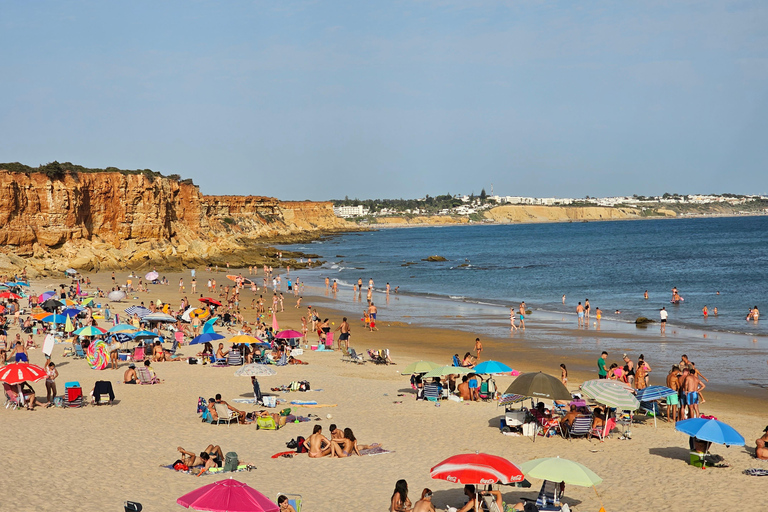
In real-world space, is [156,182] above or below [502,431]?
above

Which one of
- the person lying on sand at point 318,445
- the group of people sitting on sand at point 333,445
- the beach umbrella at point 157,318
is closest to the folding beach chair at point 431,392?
the group of people sitting on sand at point 333,445

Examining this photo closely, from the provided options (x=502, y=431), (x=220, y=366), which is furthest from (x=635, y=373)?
(x=220, y=366)

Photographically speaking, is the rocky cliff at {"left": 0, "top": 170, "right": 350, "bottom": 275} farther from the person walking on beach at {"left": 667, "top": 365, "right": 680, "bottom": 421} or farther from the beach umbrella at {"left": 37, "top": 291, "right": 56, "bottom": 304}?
the person walking on beach at {"left": 667, "top": 365, "right": 680, "bottom": 421}

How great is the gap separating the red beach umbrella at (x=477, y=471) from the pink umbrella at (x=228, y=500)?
224cm

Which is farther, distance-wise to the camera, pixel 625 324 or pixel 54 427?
pixel 625 324

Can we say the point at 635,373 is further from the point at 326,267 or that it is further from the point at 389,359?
the point at 326,267

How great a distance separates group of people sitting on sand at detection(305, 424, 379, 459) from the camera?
36.2 ft

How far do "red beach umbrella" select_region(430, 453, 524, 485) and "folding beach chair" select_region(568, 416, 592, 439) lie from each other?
13.2ft

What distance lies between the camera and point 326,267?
61500mm

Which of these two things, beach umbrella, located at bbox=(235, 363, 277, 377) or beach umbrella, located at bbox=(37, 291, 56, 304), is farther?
beach umbrella, located at bbox=(37, 291, 56, 304)

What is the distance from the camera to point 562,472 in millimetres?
8312

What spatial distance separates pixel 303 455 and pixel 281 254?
59427 mm

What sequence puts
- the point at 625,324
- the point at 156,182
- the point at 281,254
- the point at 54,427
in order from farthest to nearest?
the point at 281,254 → the point at 156,182 → the point at 625,324 → the point at 54,427

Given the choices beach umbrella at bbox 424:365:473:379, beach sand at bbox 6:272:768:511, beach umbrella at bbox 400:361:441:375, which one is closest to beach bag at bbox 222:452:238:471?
beach sand at bbox 6:272:768:511
